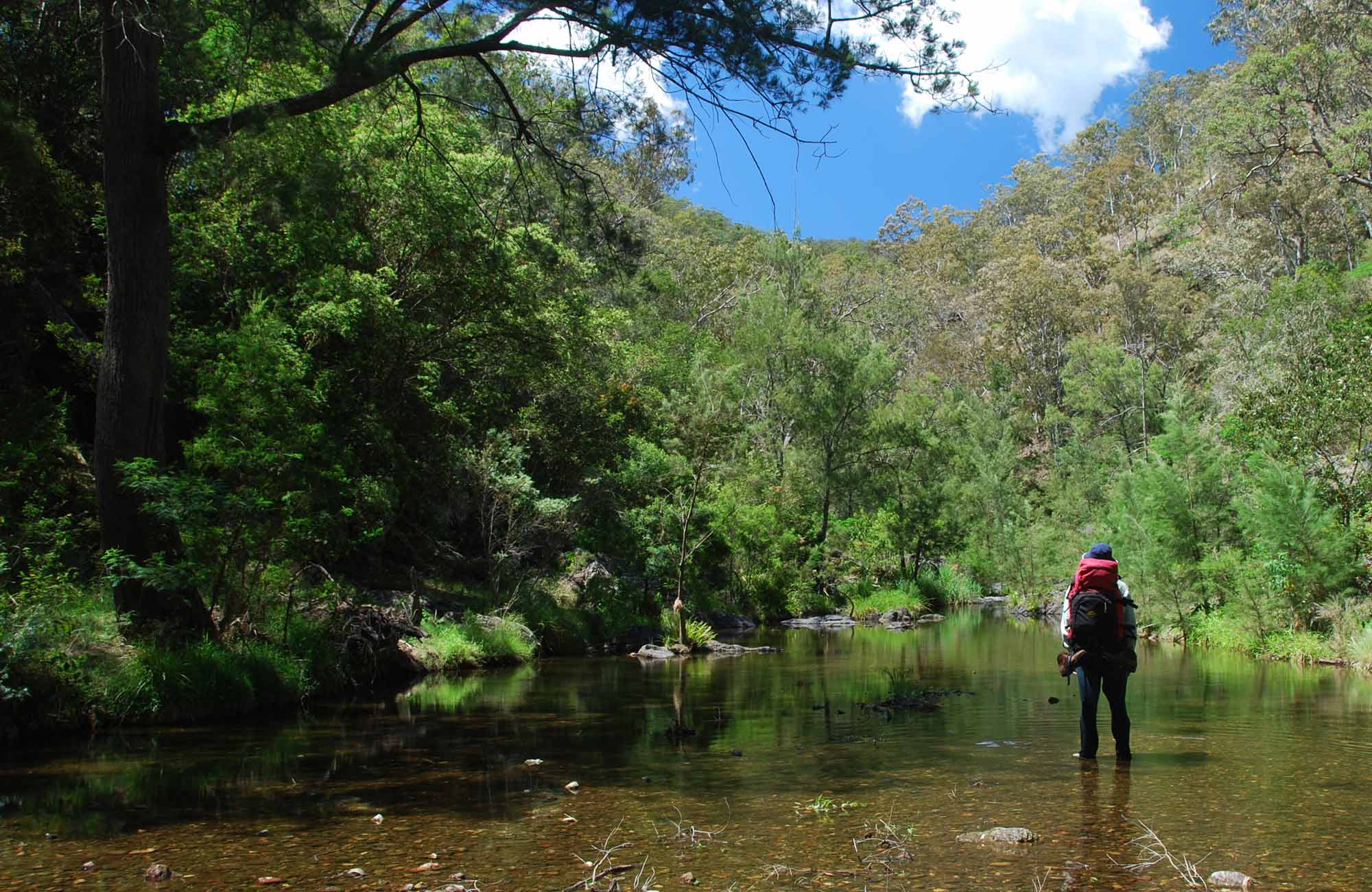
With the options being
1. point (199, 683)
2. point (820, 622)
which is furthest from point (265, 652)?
point (820, 622)

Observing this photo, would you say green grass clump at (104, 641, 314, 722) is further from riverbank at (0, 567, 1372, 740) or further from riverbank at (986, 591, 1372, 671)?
riverbank at (986, 591, 1372, 671)

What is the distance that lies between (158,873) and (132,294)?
7.11m

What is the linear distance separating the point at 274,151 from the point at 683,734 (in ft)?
40.6

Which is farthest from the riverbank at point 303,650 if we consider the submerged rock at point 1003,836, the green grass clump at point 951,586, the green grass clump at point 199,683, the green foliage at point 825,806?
the green grass clump at point 951,586

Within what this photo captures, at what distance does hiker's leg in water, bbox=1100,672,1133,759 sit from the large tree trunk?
31.5ft

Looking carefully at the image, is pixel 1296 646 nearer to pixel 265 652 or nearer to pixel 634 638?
pixel 634 638

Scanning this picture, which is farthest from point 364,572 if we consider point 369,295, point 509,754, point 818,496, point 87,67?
point 818,496

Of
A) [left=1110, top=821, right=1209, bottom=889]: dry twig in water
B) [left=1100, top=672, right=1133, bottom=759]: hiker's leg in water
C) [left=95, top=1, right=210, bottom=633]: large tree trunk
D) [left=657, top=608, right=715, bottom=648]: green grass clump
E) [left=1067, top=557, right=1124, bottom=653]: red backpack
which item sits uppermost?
[left=95, top=1, right=210, bottom=633]: large tree trunk

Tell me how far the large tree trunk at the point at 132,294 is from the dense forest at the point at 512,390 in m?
0.04

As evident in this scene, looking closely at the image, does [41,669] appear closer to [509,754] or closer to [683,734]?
[509,754]

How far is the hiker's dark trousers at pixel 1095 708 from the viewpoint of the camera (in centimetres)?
732

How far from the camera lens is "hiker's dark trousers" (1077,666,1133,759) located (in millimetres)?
7320

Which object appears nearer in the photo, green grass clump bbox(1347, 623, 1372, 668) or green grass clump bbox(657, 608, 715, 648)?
green grass clump bbox(1347, 623, 1372, 668)

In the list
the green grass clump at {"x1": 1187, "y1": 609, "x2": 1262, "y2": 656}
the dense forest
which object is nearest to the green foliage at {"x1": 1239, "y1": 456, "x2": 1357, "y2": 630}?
the dense forest
